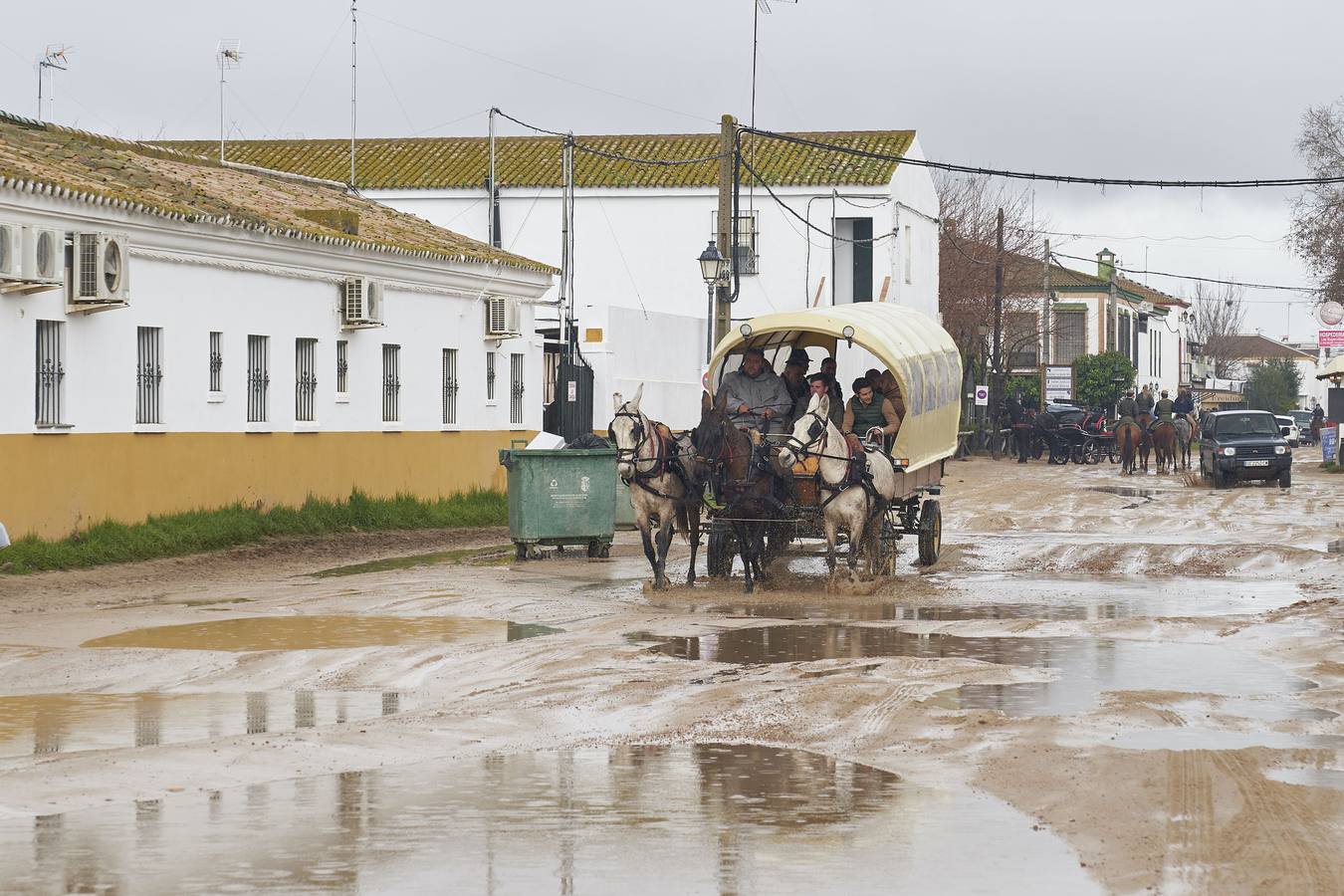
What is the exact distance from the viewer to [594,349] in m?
37.1

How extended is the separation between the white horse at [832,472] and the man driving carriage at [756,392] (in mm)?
1492

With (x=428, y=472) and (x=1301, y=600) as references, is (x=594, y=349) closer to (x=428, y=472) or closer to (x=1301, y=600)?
(x=428, y=472)

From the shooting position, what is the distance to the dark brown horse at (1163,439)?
154 ft

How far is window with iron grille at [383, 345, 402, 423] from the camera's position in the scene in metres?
28.6

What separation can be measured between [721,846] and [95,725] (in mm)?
4377

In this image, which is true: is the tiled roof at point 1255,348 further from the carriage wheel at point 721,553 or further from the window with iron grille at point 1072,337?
the carriage wheel at point 721,553

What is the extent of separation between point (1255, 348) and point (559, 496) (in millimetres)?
152364

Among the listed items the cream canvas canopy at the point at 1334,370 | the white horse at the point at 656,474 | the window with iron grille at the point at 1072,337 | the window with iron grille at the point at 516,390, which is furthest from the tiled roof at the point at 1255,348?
the white horse at the point at 656,474

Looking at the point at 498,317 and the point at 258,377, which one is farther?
the point at 498,317

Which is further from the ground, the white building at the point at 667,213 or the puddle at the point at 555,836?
the white building at the point at 667,213

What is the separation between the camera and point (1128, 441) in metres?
46.3

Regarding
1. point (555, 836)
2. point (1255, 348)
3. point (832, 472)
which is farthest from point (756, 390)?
point (1255, 348)

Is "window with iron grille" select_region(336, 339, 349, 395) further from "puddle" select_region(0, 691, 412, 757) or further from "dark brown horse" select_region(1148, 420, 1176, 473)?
"dark brown horse" select_region(1148, 420, 1176, 473)

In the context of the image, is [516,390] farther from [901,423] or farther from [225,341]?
[901,423]
